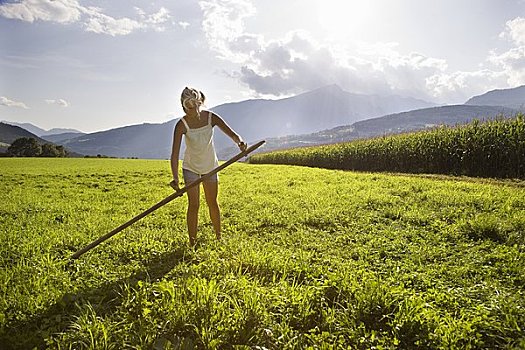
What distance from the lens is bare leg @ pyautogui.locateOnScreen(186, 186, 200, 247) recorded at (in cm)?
528

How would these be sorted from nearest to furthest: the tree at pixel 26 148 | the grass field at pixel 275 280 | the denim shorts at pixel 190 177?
the grass field at pixel 275 280
the denim shorts at pixel 190 177
the tree at pixel 26 148

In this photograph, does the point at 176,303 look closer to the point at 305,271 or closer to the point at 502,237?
the point at 305,271

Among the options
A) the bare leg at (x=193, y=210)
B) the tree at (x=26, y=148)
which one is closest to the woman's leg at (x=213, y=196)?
the bare leg at (x=193, y=210)

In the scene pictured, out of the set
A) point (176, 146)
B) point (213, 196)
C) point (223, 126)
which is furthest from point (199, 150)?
point (213, 196)

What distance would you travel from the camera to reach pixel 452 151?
725 inches

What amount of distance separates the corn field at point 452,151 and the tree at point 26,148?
6631 centimetres

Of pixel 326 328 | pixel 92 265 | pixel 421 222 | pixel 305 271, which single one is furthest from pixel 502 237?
pixel 92 265

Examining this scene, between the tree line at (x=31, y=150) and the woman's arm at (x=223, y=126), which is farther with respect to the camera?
the tree line at (x=31, y=150)

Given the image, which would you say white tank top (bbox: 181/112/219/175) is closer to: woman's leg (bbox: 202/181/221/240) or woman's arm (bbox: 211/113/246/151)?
woman's arm (bbox: 211/113/246/151)

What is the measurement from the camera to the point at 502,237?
564cm

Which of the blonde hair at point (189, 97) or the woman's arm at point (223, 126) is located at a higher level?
the blonde hair at point (189, 97)

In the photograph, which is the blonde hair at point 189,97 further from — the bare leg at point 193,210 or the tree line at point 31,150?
the tree line at point 31,150

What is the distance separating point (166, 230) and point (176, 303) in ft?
11.5

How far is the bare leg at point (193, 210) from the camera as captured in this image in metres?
5.28
